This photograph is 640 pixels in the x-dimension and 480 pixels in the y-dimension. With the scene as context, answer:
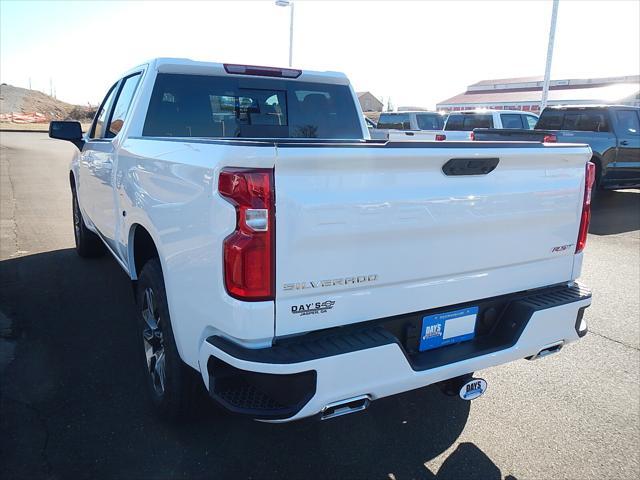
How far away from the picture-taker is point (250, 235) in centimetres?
203

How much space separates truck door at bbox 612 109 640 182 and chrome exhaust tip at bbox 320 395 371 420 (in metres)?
11.5

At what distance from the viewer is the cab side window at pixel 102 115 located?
4875 mm

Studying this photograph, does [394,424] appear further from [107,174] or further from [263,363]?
[107,174]

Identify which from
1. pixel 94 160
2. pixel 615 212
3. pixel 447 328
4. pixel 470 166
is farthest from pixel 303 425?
pixel 615 212

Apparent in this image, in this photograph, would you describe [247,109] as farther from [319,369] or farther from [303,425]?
[319,369]

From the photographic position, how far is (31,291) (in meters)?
5.13

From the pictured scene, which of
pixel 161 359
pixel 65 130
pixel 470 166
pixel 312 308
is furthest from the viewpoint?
pixel 65 130

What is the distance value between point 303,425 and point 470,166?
70.4 inches

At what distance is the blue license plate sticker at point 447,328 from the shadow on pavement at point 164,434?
68 centimetres

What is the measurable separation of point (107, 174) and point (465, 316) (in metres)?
2.92

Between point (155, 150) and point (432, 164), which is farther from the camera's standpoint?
point (155, 150)

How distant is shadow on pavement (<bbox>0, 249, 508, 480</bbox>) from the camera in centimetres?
267

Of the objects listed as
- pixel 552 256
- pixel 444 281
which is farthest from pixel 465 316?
pixel 552 256

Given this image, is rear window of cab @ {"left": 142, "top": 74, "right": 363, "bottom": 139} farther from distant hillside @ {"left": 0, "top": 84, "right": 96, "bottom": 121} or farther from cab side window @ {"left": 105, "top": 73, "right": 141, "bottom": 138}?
distant hillside @ {"left": 0, "top": 84, "right": 96, "bottom": 121}
